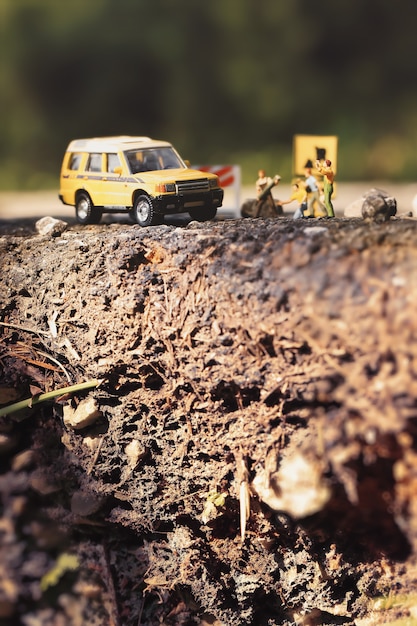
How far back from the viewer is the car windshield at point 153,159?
3.53 m

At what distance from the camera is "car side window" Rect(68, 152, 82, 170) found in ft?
12.3

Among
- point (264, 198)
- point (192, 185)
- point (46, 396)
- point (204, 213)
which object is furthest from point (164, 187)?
point (46, 396)

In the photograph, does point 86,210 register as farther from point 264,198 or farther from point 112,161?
point 264,198

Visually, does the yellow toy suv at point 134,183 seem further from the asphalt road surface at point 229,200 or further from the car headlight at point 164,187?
the asphalt road surface at point 229,200

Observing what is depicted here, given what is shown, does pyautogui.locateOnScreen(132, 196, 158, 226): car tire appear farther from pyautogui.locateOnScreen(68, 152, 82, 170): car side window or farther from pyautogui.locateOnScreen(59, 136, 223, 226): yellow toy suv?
pyautogui.locateOnScreen(68, 152, 82, 170): car side window

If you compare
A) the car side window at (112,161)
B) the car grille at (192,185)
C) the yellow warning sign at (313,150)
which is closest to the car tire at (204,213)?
the car grille at (192,185)

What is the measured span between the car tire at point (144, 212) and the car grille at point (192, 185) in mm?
155

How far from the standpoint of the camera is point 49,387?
11.0 ft

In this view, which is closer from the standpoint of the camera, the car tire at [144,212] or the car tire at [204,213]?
the car tire at [144,212]

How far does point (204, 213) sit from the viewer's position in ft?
11.6

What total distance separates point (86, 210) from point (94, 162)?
0.25 metres

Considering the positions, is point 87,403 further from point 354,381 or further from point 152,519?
point 354,381

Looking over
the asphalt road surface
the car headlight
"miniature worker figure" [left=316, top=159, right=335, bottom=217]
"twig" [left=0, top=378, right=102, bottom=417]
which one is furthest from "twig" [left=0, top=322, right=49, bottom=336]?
"miniature worker figure" [left=316, top=159, right=335, bottom=217]

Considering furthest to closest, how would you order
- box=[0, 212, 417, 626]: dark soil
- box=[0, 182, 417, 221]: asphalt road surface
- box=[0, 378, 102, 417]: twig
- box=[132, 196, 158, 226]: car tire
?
box=[0, 182, 417, 221]: asphalt road surface < box=[132, 196, 158, 226]: car tire < box=[0, 378, 102, 417]: twig < box=[0, 212, 417, 626]: dark soil
